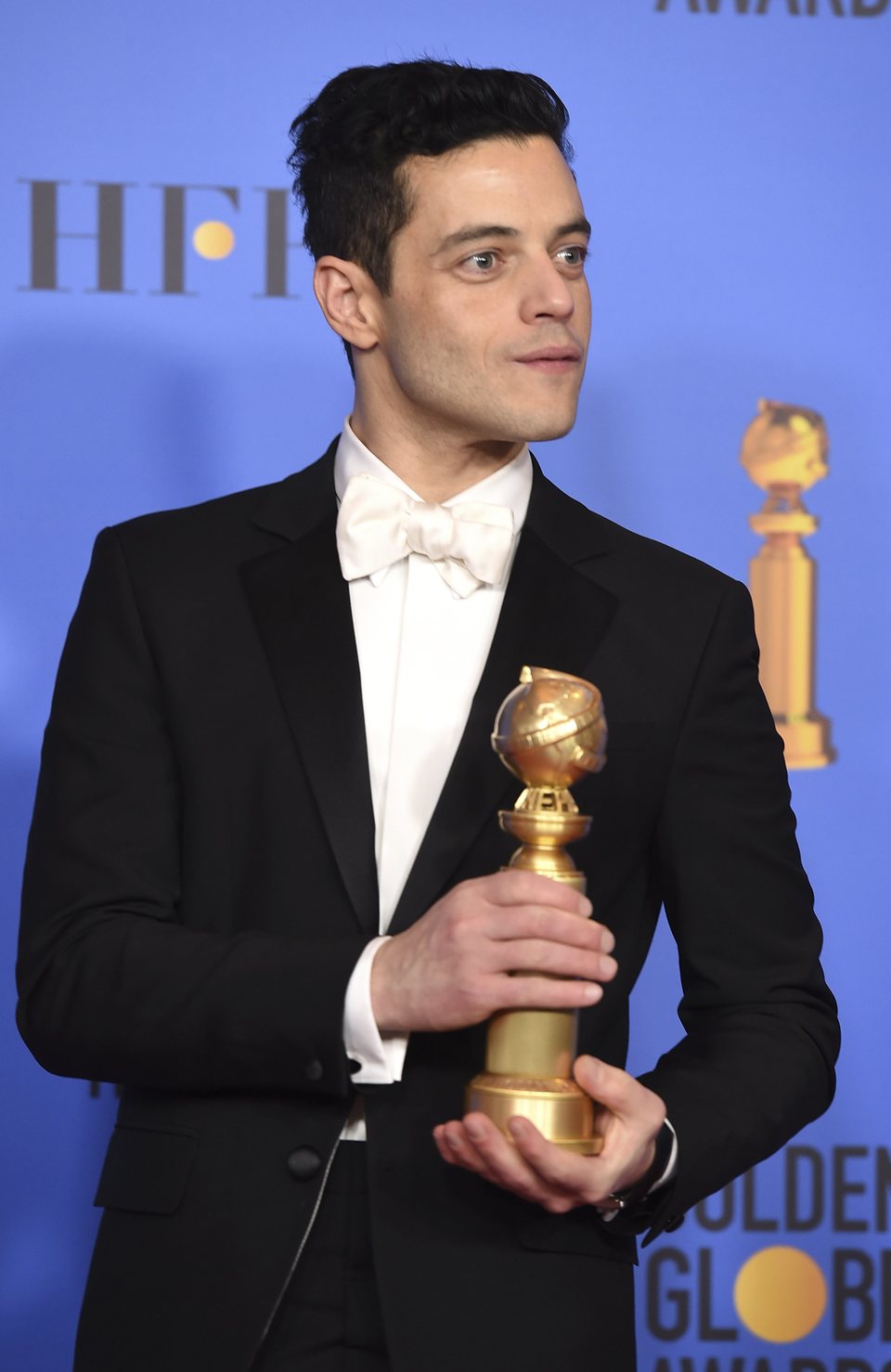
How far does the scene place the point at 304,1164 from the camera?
1.78m

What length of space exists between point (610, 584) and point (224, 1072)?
67 cm

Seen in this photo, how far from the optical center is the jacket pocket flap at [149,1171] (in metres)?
1.83

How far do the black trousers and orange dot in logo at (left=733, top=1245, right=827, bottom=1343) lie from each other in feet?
4.49

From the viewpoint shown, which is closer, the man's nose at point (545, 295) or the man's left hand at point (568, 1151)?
the man's left hand at point (568, 1151)

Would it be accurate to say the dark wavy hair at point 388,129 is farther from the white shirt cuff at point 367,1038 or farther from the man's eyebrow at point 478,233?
the white shirt cuff at point 367,1038

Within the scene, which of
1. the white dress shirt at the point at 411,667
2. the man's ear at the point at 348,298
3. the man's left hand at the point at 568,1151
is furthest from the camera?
the man's ear at the point at 348,298

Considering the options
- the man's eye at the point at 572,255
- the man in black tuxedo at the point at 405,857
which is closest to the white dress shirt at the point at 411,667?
the man in black tuxedo at the point at 405,857

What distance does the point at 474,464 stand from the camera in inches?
84.3

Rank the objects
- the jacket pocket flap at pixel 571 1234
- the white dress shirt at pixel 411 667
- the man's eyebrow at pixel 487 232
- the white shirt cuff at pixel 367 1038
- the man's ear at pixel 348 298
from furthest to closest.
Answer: the man's ear at pixel 348 298, the man's eyebrow at pixel 487 232, the white dress shirt at pixel 411 667, the jacket pocket flap at pixel 571 1234, the white shirt cuff at pixel 367 1038

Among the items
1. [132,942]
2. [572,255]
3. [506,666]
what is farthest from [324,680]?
[572,255]

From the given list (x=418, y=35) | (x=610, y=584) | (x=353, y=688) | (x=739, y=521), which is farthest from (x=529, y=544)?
(x=418, y=35)

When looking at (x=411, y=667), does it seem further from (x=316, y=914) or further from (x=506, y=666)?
(x=316, y=914)

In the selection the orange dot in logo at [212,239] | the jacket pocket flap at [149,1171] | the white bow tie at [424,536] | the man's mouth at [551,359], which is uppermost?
the orange dot in logo at [212,239]

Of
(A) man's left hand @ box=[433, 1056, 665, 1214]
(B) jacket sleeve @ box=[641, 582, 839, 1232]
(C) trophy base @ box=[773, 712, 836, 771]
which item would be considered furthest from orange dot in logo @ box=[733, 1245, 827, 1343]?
(A) man's left hand @ box=[433, 1056, 665, 1214]
